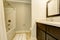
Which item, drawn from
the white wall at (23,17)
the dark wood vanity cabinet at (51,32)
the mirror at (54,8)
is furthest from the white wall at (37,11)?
the white wall at (23,17)

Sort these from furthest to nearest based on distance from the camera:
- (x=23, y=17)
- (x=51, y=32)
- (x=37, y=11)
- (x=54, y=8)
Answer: (x=23, y=17) → (x=37, y=11) → (x=54, y=8) → (x=51, y=32)

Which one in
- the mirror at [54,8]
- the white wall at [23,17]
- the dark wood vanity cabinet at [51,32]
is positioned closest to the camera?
the dark wood vanity cabinet at [51,32]

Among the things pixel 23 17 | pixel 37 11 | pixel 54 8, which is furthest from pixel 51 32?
pixel 23 17

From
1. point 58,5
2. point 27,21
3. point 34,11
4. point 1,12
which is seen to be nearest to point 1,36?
point 1,12

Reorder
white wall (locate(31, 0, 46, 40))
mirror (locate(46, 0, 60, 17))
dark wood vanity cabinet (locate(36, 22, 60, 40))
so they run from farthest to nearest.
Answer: white wall (locate(31, 0, 46, 40)) → mirror (locate(46, 0, 60, 17)) → dark wood vanity cabinet (locate(36, 22, 60, 40))

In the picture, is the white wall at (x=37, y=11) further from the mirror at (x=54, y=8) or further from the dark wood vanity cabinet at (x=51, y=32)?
the dark wood vanity cabinet at (x=51, y=32)

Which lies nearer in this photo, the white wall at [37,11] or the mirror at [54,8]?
the mirror at [54,8]

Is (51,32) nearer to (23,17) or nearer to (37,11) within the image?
(37,11)

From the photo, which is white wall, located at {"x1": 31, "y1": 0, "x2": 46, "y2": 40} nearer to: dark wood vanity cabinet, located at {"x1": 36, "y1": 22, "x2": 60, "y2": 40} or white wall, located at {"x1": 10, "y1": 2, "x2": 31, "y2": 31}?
dark wood vanity cabinet, located at {"x1": 36, "y1": 22, "x2": 60, "y2": 40}

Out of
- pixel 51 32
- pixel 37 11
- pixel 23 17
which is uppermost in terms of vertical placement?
pixel 37 11

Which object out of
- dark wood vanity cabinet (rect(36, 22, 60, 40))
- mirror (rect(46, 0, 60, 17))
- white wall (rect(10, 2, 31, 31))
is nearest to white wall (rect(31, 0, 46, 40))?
mirror (rect(46, 0, 60, 17))

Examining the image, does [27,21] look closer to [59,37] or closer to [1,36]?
[1,36]

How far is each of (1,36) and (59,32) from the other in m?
1.33

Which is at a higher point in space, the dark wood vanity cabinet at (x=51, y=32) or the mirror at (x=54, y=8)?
the mirror at (x=54, y=8)
